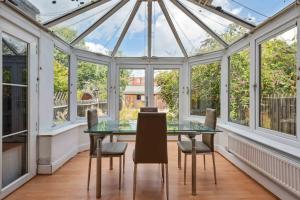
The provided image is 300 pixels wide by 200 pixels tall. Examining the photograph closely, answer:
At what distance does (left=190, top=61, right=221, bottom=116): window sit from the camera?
4.92m

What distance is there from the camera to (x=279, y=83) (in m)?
2.89

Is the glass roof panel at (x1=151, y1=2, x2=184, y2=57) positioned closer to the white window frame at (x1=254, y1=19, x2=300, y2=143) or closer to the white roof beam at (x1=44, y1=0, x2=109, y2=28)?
the white roof beam at (x1=44, y1=0, x2=109, y2=28)

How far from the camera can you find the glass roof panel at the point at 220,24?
3.83 metres

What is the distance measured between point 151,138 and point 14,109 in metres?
1.72

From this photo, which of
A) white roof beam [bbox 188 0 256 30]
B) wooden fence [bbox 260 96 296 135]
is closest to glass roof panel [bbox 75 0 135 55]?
white roof beam [bbox 188 0 256 30]

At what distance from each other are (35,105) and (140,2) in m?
2.37

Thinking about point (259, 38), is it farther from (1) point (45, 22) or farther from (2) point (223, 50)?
(1) point (45, 22)

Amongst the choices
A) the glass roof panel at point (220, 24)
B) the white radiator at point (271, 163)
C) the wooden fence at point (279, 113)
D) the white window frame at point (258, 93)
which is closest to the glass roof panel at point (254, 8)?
the white window frame at point (258, 93)

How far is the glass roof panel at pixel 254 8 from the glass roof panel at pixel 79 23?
5.76 feet

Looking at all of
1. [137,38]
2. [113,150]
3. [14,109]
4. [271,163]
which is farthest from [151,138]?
[137,38]

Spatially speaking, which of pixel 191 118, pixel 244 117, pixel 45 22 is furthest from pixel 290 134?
pixel 45 22

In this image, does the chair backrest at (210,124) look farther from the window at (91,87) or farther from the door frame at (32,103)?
the window at (91,87)

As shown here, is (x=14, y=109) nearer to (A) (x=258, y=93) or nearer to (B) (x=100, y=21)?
(B) (x=100, y=21)

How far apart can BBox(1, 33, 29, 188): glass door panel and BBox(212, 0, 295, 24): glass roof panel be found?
9.14ft
